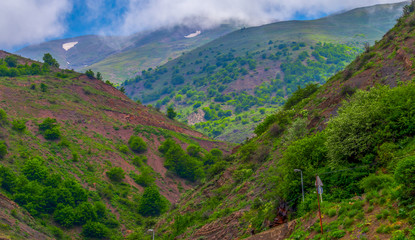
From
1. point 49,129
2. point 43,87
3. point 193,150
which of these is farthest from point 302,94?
point 43,87

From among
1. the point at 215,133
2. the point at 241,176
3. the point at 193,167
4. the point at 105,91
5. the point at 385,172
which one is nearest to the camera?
the point at 385,172

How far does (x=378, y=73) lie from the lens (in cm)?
3822

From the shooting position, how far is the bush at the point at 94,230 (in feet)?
191

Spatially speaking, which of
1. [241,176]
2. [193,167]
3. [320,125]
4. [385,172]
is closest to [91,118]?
[193,167]

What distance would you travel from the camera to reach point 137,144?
87375 mm

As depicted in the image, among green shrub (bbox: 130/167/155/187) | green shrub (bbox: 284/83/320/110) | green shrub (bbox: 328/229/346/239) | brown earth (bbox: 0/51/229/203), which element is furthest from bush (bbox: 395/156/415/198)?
green shrub (bbox: 130/167/155/187)

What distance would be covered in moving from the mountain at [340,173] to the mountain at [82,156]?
17.1 m

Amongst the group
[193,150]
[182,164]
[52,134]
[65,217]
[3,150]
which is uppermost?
[3,150]

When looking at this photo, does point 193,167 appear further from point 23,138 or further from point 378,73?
point 378,73

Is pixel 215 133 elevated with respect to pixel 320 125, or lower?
lower

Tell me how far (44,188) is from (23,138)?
14.4 metres

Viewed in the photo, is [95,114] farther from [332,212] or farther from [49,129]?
[332,212]

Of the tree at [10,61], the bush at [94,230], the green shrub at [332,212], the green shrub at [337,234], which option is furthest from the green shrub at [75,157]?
the green shrub at [337,234]

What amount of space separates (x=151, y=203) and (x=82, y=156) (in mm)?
16100
